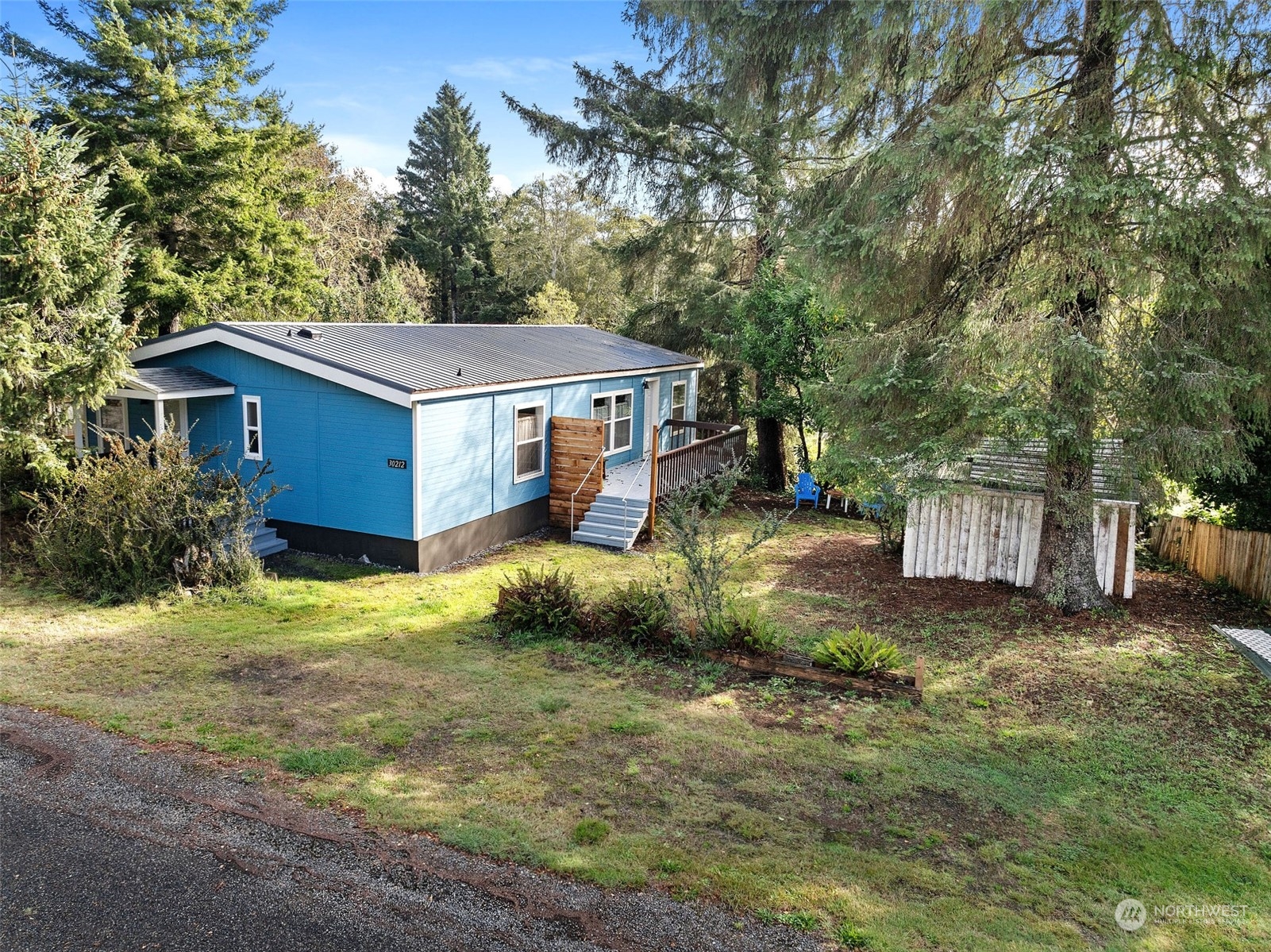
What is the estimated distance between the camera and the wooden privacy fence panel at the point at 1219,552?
10.7m

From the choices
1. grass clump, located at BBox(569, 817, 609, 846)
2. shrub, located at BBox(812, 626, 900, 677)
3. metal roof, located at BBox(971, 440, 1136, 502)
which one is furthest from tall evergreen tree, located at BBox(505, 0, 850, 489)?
grass clump, located at BBox(569, 817, 609, 846)

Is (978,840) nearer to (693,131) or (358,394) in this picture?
(358,394)

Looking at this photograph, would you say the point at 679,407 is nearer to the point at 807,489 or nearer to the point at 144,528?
the point at 807,489

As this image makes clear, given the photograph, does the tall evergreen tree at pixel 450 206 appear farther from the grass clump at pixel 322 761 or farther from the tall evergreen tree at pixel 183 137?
the grass clump at pixel 322 761

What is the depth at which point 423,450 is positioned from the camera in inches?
468

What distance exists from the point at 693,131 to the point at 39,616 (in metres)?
17.2

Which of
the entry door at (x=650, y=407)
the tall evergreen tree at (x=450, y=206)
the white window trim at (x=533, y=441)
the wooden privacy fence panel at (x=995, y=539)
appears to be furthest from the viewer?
the tall evergreen tree at (x=450, y=206)

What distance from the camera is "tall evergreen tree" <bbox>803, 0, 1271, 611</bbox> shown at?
797cm

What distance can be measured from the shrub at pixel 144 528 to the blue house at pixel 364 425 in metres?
1.66

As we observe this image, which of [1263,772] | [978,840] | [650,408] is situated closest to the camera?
[978,840]

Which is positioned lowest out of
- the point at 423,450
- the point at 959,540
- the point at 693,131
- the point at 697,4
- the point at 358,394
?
the point at 959,540

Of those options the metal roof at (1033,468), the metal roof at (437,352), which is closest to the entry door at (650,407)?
the metal roof at (437,352)

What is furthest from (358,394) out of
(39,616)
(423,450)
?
(39,616)

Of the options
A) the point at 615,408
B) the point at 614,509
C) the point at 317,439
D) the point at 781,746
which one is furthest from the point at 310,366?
the point at 781,746
